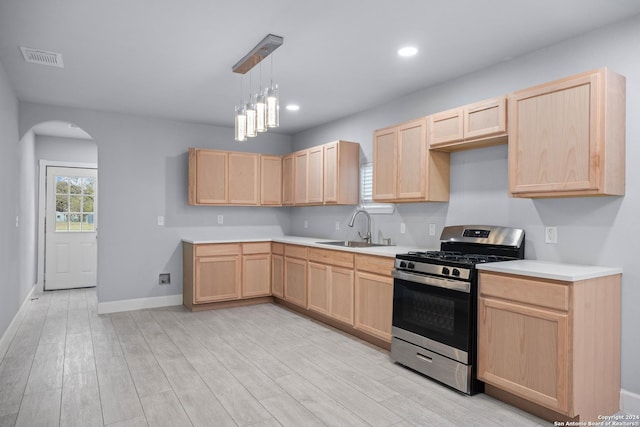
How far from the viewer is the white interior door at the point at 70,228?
646 cm

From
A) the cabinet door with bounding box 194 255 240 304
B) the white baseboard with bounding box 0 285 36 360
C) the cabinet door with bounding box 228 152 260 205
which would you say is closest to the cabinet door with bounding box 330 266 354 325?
the cabinet door with bounding box 194 255 240 304

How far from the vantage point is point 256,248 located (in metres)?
5.33

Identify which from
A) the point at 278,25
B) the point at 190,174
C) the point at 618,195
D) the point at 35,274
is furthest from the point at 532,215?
the point at 35,274

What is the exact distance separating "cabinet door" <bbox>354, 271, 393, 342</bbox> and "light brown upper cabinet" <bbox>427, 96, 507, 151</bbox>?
1.27 m

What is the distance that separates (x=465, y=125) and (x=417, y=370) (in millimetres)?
1951

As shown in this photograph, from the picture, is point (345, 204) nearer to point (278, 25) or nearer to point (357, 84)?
point (357, 84)

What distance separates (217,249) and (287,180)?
145 centimetres

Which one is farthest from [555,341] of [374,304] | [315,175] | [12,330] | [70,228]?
[70,228]

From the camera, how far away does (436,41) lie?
9.55 ft

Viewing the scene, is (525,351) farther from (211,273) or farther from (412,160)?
(211,273)

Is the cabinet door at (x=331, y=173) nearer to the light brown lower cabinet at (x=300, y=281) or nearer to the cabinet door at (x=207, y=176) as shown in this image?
the light brown lower cabinet at (x=300, y=281)

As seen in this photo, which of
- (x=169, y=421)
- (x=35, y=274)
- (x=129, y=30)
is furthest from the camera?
(x=35, y=274)

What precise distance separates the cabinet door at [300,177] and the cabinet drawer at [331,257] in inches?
40.2

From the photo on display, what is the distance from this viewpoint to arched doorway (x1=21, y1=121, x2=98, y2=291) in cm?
637
